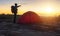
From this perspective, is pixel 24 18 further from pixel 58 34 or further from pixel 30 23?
pixel 58 34

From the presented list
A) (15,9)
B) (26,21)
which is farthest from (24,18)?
(15,9)

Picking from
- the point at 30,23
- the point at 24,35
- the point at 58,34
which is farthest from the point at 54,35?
the point at 30,23

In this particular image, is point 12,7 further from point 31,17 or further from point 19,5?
point 31,17

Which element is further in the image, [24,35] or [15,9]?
[15,9]

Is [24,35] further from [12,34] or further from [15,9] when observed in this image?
[15,9]

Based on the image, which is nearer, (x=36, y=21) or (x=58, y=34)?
(x=58, y=34)

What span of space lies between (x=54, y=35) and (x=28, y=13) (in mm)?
9136

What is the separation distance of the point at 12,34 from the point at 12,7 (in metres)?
6.38

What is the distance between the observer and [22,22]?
79.3 feet

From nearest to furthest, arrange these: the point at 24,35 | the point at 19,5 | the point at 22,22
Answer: the point at 24,35
the point at 19,5
the point at 22,22

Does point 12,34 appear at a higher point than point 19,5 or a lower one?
lower

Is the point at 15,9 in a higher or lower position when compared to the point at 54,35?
higher

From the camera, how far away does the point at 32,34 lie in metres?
16.2

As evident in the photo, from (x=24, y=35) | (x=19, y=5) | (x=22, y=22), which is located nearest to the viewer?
(x=24, y=35)
